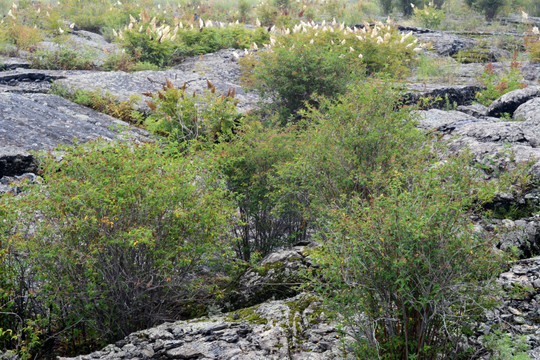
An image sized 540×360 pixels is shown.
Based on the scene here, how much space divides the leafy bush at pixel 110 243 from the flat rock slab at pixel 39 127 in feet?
7.07

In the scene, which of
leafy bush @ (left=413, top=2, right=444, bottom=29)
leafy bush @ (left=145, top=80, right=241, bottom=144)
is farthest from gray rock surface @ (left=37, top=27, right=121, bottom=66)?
leafy bush @ (left=413, top=2, right=444, bottom=29)

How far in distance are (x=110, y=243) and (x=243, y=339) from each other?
1.31 meters

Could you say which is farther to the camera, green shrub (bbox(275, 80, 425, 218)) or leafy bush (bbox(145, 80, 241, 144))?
leafy bush (bbox(145, 80, 241, 144))

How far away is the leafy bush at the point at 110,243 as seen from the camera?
382 centimetres

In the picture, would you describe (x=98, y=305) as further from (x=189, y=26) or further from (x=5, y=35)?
(x=189, y=26)

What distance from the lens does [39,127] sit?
7.58 meters

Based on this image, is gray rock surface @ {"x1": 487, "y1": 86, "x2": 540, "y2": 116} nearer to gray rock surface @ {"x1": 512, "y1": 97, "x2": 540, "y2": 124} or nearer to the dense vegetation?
gray rock surface @ {"x1": 512, "y1": 97, "x2": 540, "y2": 124}

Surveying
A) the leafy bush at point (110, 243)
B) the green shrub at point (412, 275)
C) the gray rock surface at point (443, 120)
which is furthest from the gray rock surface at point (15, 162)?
the gray rock surface at point (443, 120)

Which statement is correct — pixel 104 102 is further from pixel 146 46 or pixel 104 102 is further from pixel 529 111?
pixel 529 111

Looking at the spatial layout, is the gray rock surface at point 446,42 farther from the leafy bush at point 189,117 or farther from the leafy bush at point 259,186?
the leafy bush at point 259,186

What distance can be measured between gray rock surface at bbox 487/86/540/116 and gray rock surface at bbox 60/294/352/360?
7.60m

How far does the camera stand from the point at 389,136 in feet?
17.7

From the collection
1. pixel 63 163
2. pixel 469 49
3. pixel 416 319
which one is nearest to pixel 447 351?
pixel 416 319

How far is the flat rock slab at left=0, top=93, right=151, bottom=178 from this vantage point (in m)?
6.58
